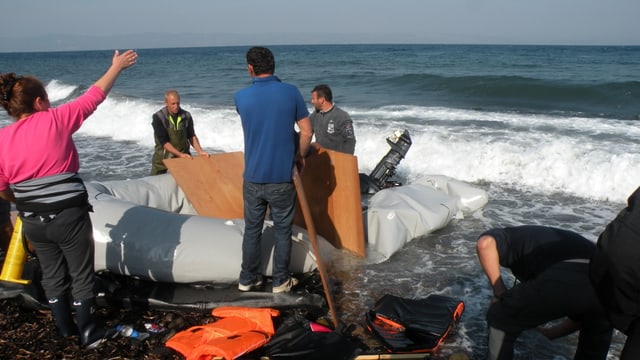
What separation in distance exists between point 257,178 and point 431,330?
164cm

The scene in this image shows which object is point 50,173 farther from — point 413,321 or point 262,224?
point 413,321

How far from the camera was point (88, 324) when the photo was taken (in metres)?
3.15

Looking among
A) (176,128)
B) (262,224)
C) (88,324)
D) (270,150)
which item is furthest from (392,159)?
(88,324)

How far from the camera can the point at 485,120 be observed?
13.4 meters

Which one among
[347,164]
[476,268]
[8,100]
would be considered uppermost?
[8,100]

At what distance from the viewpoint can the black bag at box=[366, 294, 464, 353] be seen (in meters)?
3.28

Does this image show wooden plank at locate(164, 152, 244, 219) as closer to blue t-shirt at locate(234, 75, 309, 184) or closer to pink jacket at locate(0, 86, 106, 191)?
blue t-shirt at locate(234, 75, 309, 184)

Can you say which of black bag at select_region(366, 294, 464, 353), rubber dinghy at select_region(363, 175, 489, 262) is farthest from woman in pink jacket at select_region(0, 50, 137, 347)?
rubber dinghy at select_region(363, 175, 489, 262)

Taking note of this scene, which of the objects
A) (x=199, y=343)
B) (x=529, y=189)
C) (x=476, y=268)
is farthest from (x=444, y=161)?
(x=199, y=343)

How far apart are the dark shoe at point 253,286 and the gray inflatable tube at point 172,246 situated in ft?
0.52

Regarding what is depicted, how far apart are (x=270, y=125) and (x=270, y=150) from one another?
0.59 feet

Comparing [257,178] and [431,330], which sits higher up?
[257,178]

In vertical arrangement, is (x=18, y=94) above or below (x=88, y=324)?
above

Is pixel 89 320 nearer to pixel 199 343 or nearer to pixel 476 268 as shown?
pixel 199 343
